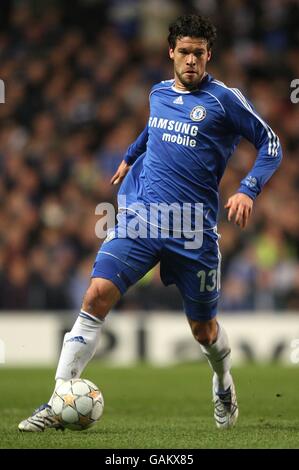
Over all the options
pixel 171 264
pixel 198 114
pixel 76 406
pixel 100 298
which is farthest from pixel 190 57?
pixel 76 406

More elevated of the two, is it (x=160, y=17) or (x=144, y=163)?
(x=160, y=17)

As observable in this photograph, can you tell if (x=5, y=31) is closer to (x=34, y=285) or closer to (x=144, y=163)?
(x=34, y=285)

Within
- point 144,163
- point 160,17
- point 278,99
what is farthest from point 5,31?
point 144,163

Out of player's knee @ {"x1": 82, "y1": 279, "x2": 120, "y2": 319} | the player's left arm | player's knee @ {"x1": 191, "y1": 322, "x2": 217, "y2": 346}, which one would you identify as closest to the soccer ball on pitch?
player's knee @ {"x1": 82, "y1": 279, "x2": 120, "y2": 319}

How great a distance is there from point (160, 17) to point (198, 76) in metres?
12.0

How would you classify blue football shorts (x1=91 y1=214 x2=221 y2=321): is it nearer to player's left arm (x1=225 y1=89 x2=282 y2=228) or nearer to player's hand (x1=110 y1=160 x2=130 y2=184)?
player's left arm (x1=225 y1=89 x2=282 y2=228)

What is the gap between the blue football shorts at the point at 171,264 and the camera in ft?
19.5

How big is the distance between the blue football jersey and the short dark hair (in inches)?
10.5

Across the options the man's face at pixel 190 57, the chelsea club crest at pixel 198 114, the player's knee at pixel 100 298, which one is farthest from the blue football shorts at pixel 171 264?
the man's face at pixel 190 57

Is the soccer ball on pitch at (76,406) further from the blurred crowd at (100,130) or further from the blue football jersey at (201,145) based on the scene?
the blurred crowd at (100,130)

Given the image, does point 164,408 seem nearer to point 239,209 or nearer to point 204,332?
point 204,332

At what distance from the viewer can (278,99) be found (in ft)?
52.5

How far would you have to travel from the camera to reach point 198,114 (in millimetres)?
6098

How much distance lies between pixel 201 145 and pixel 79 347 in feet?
4.51
